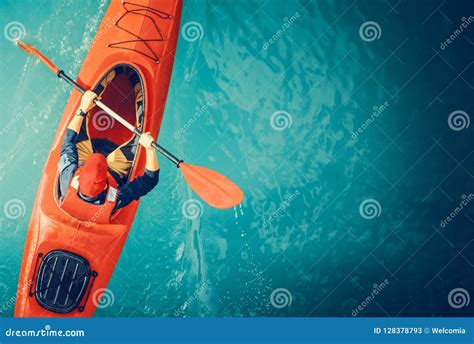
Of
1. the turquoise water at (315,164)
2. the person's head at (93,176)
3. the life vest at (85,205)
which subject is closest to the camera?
the person's head at (93,176)

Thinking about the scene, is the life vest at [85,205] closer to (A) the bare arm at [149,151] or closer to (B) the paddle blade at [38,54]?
(A) the bare arm at [149,151]

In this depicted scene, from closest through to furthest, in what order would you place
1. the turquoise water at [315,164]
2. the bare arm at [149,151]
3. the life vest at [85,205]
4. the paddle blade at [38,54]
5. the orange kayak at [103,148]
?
the life vest at [85,205] < the orange kayak at [103,148] < the bare arm at [149,151] < the paddle blade at [38,54] < the turquoise water at [315,164]

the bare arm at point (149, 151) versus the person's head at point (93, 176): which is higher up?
the bare arm at point (149, 151)

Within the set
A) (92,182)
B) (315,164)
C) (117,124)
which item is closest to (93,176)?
(92,182)

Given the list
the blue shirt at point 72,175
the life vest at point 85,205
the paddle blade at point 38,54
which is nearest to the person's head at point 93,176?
the life vest at point 85,205

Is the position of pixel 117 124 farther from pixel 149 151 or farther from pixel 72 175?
pixel 72 175

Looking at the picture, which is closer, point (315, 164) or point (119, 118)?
point (119, 118)

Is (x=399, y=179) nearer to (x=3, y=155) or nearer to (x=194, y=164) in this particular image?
(x=194, y=164)

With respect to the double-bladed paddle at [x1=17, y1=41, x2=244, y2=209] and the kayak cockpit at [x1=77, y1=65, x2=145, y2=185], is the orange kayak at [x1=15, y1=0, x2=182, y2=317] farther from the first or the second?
the double-bladed paddle at [x1=17, y1=41, x2=244, y2=209]

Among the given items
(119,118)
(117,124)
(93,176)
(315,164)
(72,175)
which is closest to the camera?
(93,176)
